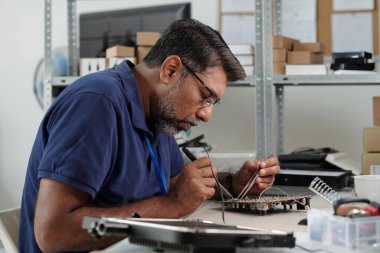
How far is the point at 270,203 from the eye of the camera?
62.2 inches

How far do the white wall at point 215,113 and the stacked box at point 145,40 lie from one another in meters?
0.63

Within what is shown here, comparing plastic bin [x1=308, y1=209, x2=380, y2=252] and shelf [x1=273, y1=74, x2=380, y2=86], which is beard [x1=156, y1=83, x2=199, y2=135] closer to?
plastic bin [x1=308, y1=209, x2=380, y2=252]

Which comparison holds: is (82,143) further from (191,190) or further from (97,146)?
(191,190)

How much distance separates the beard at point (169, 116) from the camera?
153 centimetres

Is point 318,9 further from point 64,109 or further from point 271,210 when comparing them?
point 64,109

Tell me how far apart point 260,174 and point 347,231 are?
0.65 meters

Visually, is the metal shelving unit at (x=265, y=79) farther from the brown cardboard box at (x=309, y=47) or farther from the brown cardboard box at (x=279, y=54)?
the brown cardboard box at (x=309, y=47)

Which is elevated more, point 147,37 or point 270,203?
point 147,37

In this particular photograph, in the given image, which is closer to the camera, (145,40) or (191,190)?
(191,190)

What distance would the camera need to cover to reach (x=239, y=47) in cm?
240

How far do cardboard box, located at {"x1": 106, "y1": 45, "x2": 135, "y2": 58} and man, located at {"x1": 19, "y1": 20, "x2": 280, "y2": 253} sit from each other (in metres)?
0.86

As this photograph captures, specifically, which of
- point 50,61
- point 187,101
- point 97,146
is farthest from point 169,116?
point 50,61

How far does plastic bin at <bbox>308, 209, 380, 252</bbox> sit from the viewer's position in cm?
109

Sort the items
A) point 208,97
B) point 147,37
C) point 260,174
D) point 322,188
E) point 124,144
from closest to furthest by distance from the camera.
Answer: point 124,144 < point 208,97 < point 260,174 < point 322,188 < point 147,37
